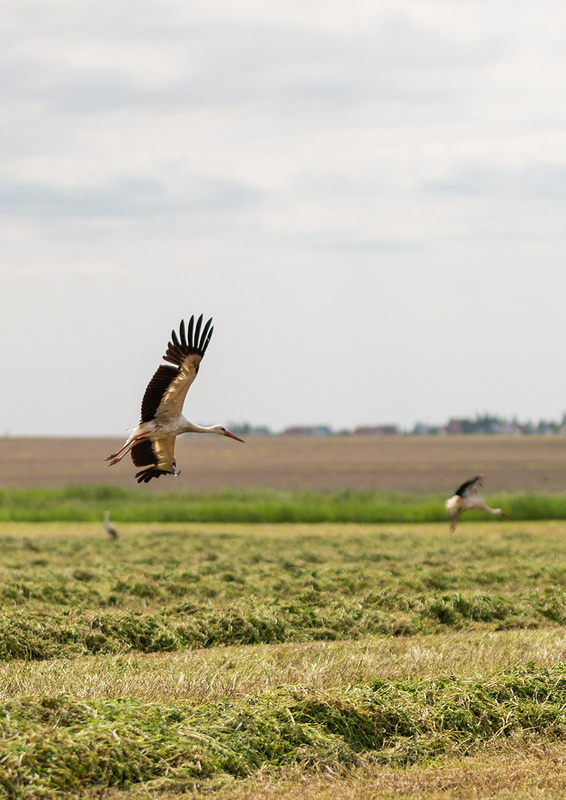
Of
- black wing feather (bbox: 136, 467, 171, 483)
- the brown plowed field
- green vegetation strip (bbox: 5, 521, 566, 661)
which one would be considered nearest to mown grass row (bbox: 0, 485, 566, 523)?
the brown plowed field

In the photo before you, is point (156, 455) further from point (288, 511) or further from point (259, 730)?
point (288, 511)

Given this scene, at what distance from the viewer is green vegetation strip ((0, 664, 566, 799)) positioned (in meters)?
5.51

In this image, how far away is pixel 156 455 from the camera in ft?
25.1

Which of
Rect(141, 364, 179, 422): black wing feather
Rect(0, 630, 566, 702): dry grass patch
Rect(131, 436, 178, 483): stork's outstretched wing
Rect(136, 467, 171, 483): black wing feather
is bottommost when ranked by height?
Rect(0, 630, 566, 702): dry grass patch

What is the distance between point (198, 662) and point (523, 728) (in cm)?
278

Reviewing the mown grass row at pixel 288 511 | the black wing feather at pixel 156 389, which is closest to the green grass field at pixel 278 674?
the black wing feather at pixel 156 389

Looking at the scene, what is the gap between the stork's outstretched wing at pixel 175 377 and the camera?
7.25m

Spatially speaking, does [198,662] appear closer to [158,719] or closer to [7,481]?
[158,719]

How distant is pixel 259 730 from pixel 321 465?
49612 mm

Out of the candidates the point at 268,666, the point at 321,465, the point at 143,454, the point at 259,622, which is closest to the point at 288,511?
the point at 259,622

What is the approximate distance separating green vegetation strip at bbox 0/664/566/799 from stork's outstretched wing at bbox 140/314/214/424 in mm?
2093

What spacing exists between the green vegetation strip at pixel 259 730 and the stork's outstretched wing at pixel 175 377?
6.87 feet

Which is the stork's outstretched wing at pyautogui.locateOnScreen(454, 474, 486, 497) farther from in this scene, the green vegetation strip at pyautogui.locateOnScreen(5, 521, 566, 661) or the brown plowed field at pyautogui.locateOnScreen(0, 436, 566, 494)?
the brown plowed field at pyautogui.locateOnScreen(0, 436, 566, 494)

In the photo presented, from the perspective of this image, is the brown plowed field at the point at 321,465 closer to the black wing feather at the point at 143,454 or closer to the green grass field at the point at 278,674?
the green grass field at the point at 278,674
